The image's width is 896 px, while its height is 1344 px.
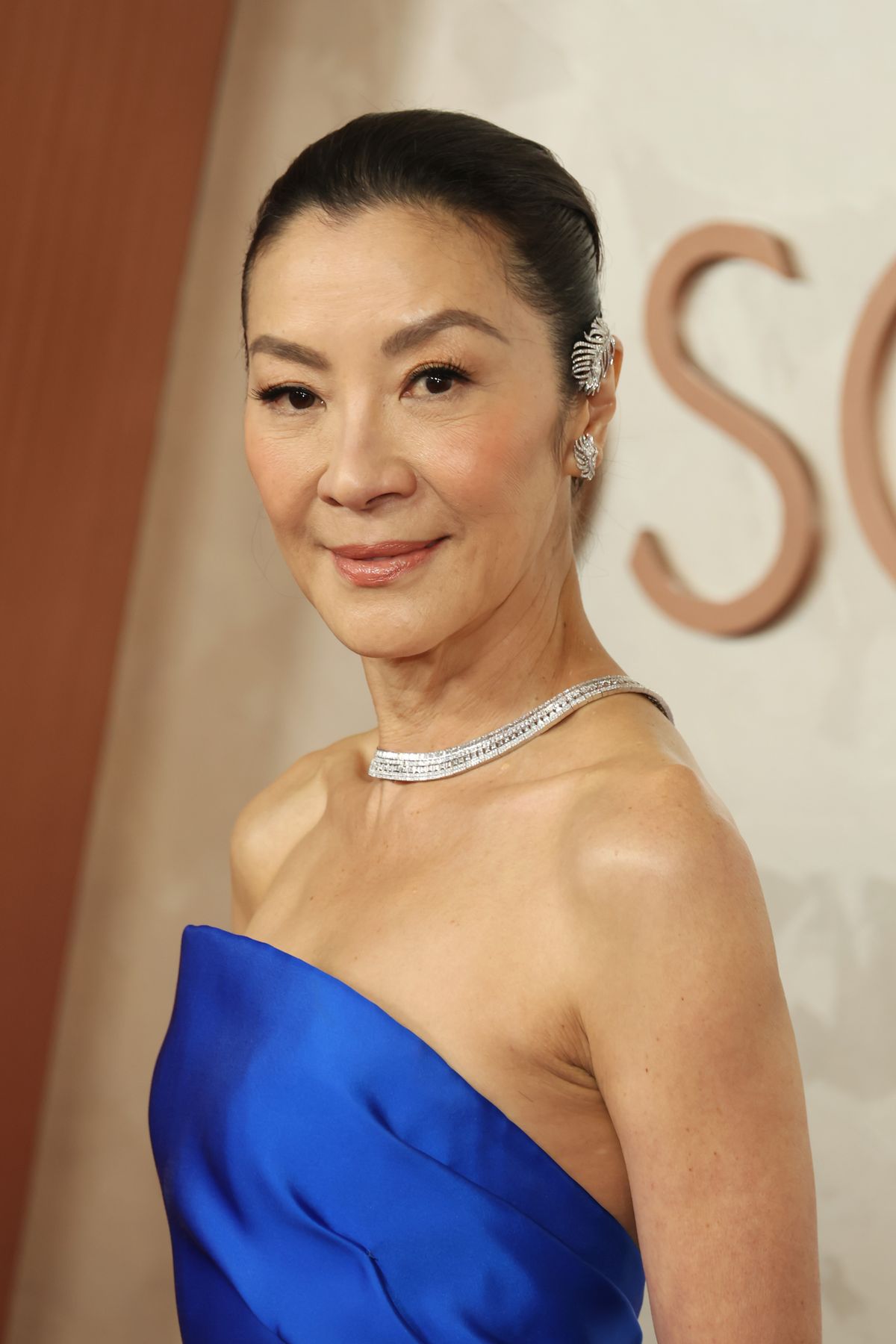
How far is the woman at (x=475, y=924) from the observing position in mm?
898

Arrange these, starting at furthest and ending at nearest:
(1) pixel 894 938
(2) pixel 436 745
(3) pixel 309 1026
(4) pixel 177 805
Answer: (4) pixel 177 805 → (1) pixel 894 938 → (2) pixel 436 745 → (3) pixel 309 1026

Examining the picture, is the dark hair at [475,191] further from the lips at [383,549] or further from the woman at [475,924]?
the lips at [383,549]

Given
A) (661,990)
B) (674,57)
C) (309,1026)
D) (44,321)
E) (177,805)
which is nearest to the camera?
(661,990)

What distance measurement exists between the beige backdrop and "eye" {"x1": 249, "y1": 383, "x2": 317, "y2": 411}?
945mm

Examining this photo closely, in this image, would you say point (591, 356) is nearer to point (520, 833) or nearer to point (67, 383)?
point (520, 833)

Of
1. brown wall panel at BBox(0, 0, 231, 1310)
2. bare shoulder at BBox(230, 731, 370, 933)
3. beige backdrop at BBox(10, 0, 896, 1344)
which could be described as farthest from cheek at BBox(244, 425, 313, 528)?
brown wall panel at BBox(0, 0, 231, 1310)

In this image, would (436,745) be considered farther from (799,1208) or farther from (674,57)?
(674,57)

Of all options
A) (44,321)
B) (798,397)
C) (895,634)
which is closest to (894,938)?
(895,634)

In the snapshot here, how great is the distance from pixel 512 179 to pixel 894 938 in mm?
1123

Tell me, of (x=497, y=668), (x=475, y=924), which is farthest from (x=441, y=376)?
(x=475, y=924)

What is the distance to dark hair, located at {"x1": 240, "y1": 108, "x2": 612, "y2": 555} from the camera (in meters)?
1.08

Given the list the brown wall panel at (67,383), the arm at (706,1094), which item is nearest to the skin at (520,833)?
the arm at (706,1094)

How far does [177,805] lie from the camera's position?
2.46 meters

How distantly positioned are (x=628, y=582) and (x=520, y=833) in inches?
39.6
